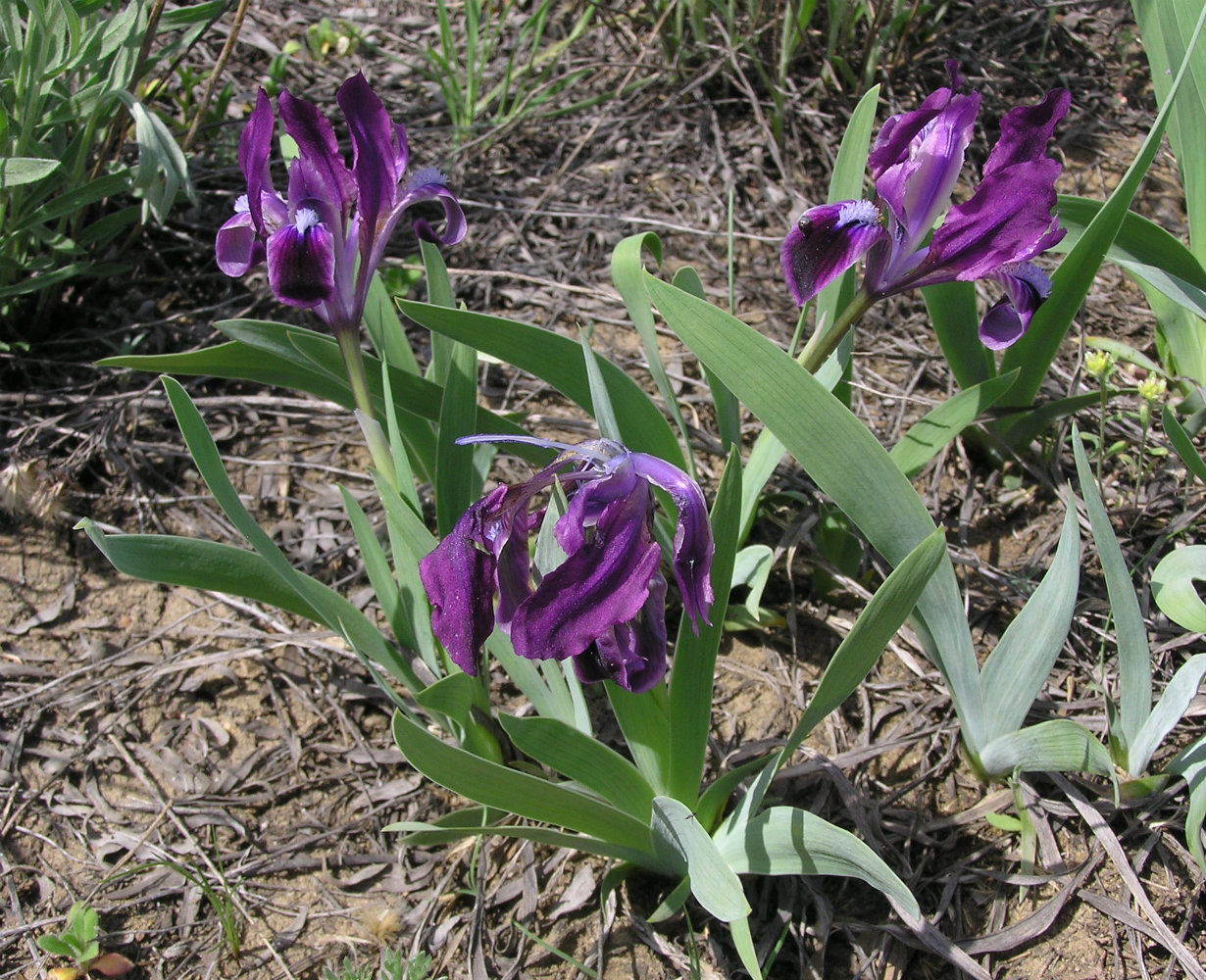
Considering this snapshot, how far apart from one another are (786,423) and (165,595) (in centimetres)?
148

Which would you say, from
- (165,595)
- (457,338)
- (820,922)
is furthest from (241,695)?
(820,922)

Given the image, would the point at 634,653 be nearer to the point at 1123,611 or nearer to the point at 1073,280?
the point at 1123,611

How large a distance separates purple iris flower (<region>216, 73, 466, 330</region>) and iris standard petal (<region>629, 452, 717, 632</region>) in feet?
2.03

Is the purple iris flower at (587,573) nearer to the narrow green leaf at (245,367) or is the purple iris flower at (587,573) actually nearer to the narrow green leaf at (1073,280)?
the narrow green leaf at (245,367)

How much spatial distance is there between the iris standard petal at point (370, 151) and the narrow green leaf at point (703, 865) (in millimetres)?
943

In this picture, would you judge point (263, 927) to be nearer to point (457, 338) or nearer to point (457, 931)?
point (457, 931)

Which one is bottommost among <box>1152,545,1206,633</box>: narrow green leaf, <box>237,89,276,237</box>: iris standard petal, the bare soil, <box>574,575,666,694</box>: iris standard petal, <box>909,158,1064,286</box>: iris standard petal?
the bare soil

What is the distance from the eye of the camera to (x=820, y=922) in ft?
5.10

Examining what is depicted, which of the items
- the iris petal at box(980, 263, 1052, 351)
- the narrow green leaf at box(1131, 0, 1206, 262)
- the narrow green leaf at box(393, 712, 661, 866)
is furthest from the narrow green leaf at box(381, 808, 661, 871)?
the narrow green leaf at box(1131, 0, 1206, 262)

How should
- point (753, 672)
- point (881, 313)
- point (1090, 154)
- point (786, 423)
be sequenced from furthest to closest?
→ point (1090, 154), point (881, 313), point (753, 672), point (786, 423)

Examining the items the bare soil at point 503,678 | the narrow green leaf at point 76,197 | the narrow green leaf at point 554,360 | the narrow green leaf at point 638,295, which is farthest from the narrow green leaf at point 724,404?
the narrow green leaf at point 76,197

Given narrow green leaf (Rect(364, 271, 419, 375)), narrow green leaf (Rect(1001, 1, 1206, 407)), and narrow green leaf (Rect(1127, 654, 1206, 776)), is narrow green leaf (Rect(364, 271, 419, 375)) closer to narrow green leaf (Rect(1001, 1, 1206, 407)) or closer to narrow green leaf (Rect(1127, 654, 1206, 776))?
narrow green leaf (Rect(1001, 1, 1206, 407))

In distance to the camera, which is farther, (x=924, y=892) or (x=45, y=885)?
(x=45, y=885)

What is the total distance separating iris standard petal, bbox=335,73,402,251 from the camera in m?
1.38
